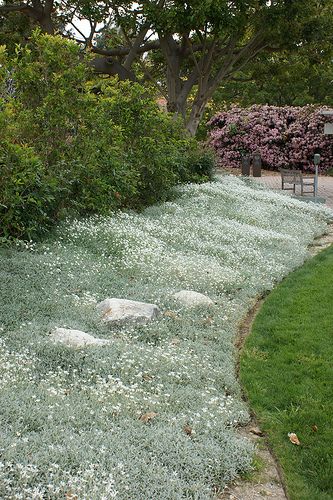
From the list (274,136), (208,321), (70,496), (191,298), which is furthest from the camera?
(274,136)

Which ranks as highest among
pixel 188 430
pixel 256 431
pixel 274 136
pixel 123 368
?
pixel 274 136

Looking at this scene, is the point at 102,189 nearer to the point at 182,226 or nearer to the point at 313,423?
the point at 182,226

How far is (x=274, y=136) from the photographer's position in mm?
26453

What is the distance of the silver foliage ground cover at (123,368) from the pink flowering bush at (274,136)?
17.7 metres

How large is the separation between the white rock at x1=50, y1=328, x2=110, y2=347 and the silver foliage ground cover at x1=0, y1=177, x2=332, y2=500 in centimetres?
9

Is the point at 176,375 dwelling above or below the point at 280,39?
below

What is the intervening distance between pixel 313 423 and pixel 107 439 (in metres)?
1.63

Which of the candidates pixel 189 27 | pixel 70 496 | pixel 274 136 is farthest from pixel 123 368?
pixel 274 136

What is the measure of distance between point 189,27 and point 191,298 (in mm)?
11987

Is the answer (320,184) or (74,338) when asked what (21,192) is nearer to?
(74,338)

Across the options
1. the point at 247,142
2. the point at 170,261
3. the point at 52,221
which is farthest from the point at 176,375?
the point at 247,142

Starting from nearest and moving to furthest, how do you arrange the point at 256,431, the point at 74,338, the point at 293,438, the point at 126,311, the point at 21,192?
the point at 293,438 → the point at 256,431 → the point at 74,338 → the point at 126,311 → the point at 21,192

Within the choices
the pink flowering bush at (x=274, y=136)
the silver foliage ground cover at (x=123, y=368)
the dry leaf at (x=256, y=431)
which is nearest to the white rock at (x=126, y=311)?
the silver foliage ground cover at (x=123, y=368)

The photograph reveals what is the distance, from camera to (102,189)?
349 inches
